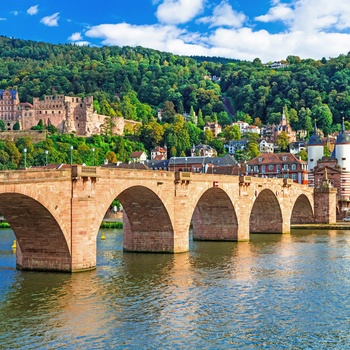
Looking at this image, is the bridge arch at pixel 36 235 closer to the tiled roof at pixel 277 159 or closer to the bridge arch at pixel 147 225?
the bridge arch at pixel 147 225

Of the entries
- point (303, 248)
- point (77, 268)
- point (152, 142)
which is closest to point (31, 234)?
point (77, 268)

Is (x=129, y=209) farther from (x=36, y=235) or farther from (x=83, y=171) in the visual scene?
(x=36, y=235)

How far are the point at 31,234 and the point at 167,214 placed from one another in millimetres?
13520

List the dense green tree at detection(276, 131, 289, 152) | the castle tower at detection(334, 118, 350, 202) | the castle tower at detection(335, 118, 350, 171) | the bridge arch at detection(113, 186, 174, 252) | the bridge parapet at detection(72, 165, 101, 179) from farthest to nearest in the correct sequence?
the dense green tree at detection(276, 131, 289, 152)
the castle tower at detection(335, 118, 350, 171)
the castle tower at detection(334, 118, 350, 202)
the bridge arch at detection(113, 186, 174, 252)
the bridge parapet at detection(72, 165, 101, 179)

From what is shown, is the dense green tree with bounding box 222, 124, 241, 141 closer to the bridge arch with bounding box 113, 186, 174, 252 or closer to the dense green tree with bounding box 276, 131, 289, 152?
the dense green tree with bounding box 276, 131, 289, 152

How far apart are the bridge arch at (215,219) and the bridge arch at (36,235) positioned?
78.1 ft

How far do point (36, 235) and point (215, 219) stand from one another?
2671cm

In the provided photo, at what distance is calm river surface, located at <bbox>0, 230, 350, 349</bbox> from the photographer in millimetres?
24984

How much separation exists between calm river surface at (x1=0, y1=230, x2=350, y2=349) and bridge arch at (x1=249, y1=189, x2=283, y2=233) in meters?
23.5

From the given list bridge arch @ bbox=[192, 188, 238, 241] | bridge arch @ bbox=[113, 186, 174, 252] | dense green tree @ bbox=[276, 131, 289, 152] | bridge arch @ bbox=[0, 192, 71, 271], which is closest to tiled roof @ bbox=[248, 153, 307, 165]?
dense green tree @ bbox=[276, 131, 289, 152]

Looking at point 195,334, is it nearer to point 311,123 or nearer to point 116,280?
point 116,280

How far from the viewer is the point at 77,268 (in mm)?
36688

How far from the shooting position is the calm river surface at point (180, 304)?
24984 millimetres

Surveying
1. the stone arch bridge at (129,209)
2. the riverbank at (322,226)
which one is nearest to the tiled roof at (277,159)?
the riverbank at (322,226)
